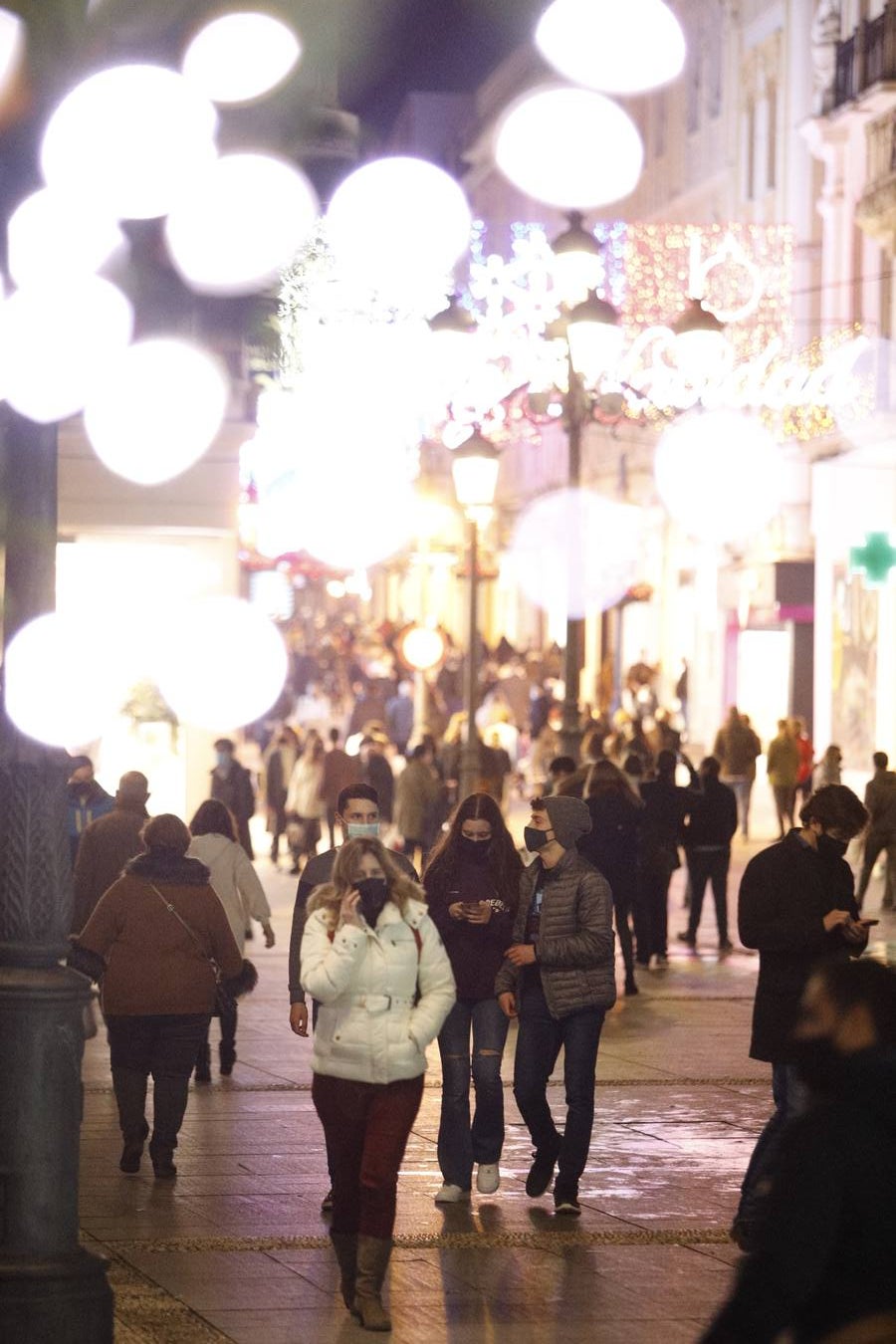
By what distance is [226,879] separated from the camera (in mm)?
13875

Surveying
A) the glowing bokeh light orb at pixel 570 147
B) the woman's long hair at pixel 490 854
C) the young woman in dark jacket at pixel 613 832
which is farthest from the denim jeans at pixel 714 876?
the glowing bokeh light orb at pixel 570 147

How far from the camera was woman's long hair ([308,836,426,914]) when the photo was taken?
843cm

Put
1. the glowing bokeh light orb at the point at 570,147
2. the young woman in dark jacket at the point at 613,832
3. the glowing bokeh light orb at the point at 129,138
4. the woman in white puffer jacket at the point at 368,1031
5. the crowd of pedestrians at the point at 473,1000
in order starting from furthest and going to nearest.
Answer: the glowing bokeh light orb at the point at 570,147 < the young woman in dark jacket at the point at 613,832 < the woman in white puffer jacket at the point at 368,1031 < the glowing bokeh light orb at the point at 129,138 < the crowd of pedestrians at the point at 473,1000

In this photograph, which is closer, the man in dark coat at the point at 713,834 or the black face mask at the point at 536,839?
the black face mask at the point at 536,839

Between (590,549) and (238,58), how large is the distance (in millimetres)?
45296

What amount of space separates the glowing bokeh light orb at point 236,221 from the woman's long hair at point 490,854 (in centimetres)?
236

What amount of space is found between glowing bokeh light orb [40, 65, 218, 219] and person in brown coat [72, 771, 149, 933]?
19.5ft

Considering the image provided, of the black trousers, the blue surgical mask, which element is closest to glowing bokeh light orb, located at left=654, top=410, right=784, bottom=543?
the black trousers

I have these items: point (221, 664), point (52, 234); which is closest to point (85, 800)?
point (52, 234)

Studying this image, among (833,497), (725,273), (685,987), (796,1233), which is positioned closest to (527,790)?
A: (833,497)

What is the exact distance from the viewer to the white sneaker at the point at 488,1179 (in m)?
10.6

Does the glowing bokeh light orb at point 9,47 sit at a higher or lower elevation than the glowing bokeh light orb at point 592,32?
lower

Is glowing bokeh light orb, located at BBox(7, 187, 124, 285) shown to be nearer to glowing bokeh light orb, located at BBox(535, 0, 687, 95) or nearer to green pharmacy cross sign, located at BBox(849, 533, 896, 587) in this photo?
glowing bokeh light orb, located at BBox(535, 0, 687, 95)

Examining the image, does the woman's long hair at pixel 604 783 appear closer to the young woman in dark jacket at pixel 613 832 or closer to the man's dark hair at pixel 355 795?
the young woman in dark jacket at pixel 613 832
